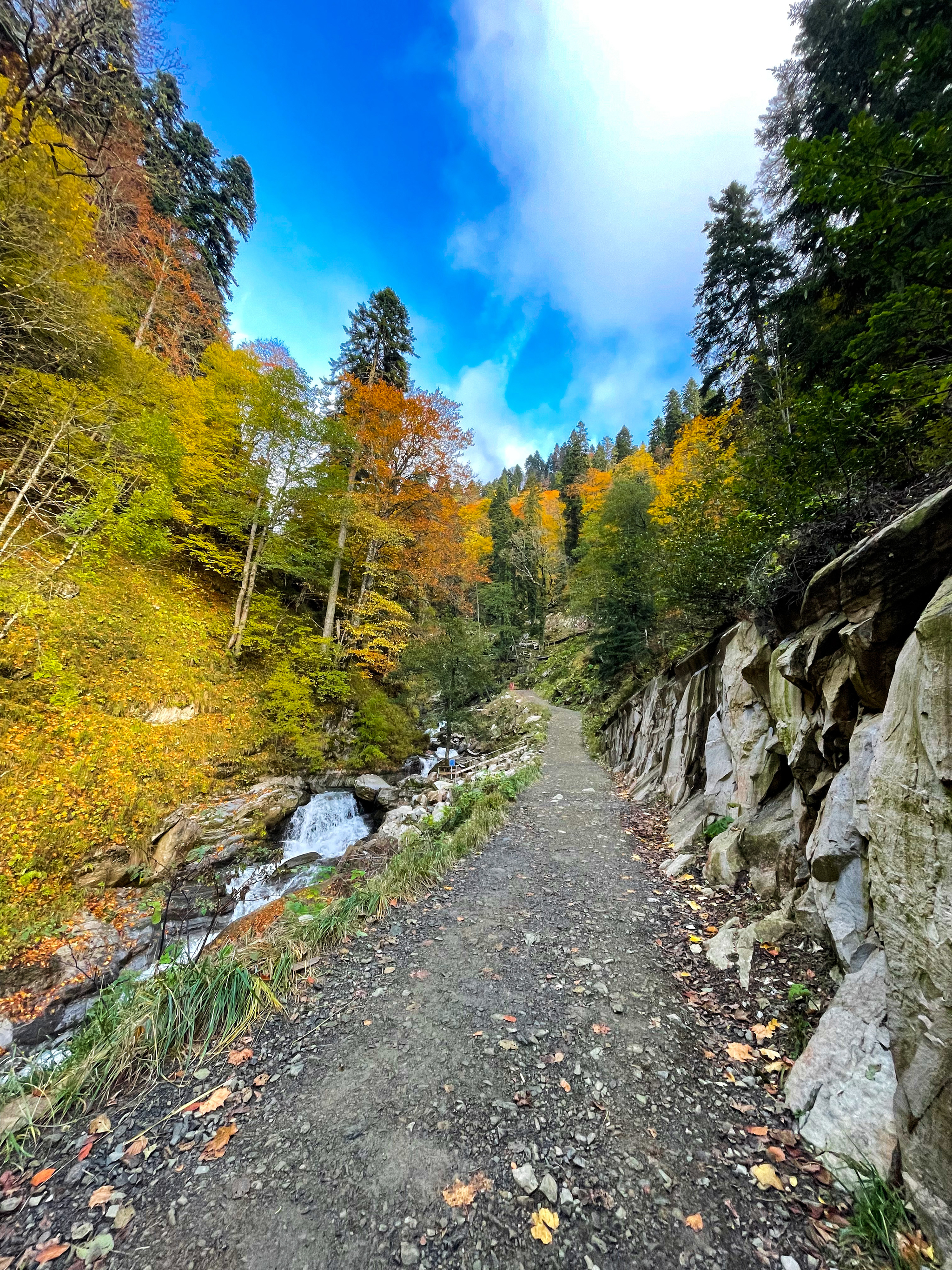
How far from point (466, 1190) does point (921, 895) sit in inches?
109

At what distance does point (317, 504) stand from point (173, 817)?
887 centimetres

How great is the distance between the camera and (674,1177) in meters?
2.09

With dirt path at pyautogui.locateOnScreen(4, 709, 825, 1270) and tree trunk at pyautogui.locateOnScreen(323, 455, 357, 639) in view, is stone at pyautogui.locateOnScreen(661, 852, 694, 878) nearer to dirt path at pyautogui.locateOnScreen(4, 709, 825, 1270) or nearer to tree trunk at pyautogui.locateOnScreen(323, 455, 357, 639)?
dirt path at pyautogui.locateOnScreen(4, 709, 825, 1270)

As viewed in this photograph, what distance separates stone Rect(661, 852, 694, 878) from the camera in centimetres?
515

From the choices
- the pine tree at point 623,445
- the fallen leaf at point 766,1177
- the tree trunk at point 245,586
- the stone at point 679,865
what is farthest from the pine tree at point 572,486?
the fallen leaf at point 766,1177

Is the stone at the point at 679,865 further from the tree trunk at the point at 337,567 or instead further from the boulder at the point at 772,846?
the tree trunk at the point at 337,567

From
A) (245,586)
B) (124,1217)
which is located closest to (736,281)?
(245,586)

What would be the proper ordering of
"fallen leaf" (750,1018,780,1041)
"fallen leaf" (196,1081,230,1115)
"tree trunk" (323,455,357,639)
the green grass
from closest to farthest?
the green grass < "fallen leaf" (196,1081,230,1115) < "fallen leaf" (750,1018,780,1041) < "tree trunk" (323,455,357,639)

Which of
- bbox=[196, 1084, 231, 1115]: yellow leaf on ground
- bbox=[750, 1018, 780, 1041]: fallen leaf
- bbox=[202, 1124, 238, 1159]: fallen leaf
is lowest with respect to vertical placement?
bbox=[196, 1084, 231, 1115]: yellow leaf on ground

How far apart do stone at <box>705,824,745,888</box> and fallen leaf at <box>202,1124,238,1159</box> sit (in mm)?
4749

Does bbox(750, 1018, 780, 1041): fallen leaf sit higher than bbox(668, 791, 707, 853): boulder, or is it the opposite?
bbox(668, 791, 707, 853): boulder

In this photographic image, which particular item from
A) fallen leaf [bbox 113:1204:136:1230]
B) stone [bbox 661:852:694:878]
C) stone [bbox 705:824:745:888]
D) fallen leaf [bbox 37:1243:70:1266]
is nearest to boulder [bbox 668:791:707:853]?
stone [bbox 661:852:694:878]

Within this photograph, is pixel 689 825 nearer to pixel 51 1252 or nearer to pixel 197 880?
pixel 51 1252

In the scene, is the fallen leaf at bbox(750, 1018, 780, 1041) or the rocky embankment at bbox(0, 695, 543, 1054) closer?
the fallen leaf at bbox(750, 1018, 780, 1041)
